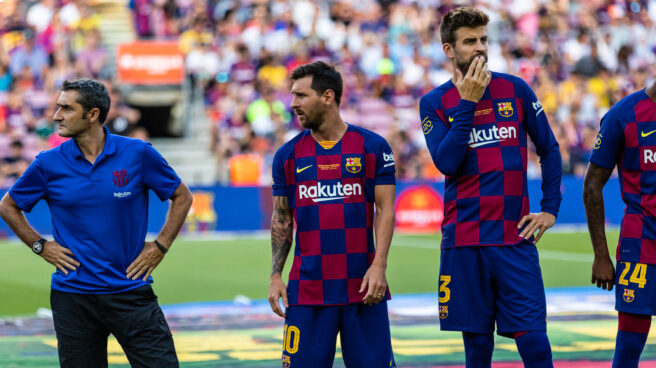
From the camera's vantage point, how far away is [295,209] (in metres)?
5.63

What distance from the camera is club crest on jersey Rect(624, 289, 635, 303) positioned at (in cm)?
568

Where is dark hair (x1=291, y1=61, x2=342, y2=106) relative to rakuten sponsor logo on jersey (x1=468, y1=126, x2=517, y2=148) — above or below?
above

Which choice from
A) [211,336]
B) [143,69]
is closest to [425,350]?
[211,336]

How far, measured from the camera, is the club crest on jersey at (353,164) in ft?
18.1

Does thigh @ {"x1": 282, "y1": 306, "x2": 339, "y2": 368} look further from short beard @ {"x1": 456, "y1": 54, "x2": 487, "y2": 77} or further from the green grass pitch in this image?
the green grass pitch

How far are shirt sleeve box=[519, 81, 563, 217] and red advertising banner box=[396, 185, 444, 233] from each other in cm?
1641

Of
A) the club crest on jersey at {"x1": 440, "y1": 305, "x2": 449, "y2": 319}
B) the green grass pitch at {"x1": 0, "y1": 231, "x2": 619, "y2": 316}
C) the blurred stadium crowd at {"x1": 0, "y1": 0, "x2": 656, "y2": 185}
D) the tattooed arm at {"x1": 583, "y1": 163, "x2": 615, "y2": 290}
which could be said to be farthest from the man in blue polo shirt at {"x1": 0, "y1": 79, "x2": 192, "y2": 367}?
the blurred stadium crowd at {"x1": 0, "y1": 0, "x2": 656, "y2": 185}

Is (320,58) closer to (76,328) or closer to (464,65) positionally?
(464,65)

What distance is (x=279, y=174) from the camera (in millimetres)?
5652

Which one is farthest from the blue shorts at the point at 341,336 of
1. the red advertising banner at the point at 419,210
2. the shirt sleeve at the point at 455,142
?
the red advertising banner at the point at 419,210

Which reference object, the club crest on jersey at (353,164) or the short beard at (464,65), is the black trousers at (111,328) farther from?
the short beard at (464,65)

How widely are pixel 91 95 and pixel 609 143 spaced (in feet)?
9.53

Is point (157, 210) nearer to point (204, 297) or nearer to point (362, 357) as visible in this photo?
point (204, 297)

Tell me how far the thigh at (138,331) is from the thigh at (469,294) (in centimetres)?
156
